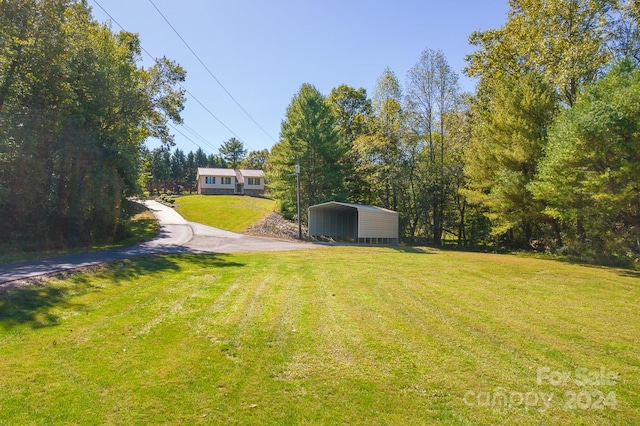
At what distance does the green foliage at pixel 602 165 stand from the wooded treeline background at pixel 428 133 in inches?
2.4

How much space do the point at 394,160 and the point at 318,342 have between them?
2700 centimetres

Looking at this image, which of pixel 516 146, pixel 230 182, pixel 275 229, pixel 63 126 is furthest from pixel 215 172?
pixel 516 146

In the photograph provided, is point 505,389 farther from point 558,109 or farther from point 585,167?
point 558,109

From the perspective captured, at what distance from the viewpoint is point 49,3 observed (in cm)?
1526

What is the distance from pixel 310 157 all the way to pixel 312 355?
1040 inches

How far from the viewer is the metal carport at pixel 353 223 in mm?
24141

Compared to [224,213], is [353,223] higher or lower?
lower

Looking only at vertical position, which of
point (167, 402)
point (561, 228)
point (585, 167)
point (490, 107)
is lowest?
point (167, 402)

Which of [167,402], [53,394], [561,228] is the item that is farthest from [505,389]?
[561,228]

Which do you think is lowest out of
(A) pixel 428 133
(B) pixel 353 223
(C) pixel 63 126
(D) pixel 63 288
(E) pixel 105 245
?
(D) pixel 63 288

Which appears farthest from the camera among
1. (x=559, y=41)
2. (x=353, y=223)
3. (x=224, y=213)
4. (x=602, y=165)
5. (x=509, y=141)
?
(x=224, y=213)

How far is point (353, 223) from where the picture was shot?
29.2 m

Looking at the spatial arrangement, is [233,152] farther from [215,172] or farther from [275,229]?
[275,229]

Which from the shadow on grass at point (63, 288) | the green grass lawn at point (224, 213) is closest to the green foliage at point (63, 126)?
the shadow on grass at point (63, 288)
